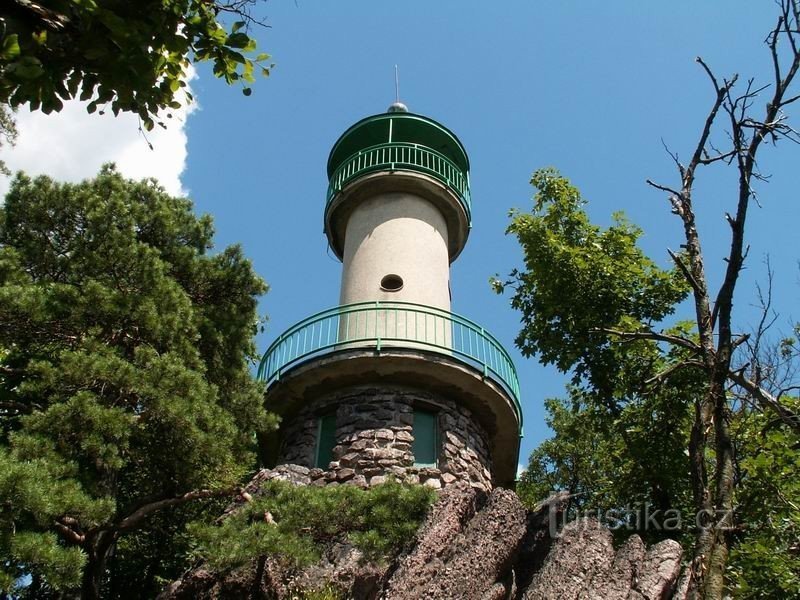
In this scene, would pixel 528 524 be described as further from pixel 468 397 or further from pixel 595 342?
pixel 595 342

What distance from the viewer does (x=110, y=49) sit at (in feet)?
19.9

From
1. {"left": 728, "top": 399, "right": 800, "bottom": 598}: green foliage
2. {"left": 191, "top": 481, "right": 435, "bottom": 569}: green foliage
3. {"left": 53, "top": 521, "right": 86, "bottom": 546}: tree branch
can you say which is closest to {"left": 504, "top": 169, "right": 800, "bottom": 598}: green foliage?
{"left": 728, "top": 399, "right": 800, "bottom": 598}: green foliage

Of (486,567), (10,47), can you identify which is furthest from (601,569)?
(10,47)

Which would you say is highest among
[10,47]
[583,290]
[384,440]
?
[583,290]

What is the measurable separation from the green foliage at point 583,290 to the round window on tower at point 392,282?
2581 millimetres

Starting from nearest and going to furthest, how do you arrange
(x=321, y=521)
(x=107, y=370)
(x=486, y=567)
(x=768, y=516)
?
(x=107, y=370)
(x=486, y=567)
(x=321, y=521)
(x=768, y=516)

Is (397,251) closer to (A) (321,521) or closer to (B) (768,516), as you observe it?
(A) (321,521)

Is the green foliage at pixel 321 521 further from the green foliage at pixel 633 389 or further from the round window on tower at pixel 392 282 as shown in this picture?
the round window on tower at pixel 392 282

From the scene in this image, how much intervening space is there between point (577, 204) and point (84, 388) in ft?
35.9

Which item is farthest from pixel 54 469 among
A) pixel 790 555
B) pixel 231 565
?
pixel 790 555

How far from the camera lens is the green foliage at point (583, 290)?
47.1 feet

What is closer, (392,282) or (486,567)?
(486,567)

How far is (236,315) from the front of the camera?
1193 centimetres

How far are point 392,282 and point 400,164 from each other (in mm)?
2911
